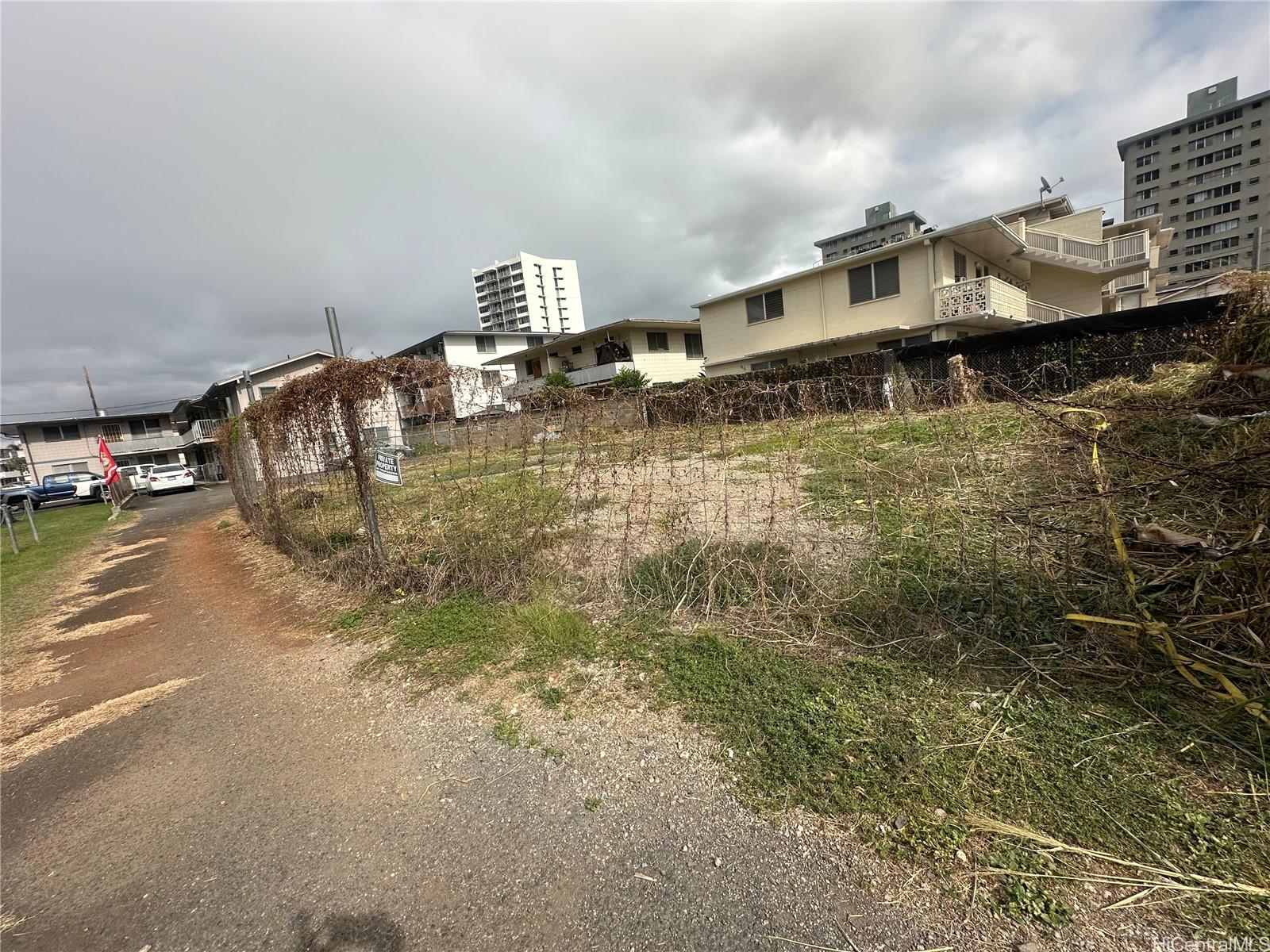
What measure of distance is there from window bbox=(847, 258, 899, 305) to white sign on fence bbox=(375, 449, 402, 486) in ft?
59.7

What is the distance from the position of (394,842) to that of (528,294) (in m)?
97.9

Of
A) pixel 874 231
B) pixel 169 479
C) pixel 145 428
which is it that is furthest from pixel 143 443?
pixel 874 231

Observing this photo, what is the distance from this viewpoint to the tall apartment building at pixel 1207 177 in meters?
50.2

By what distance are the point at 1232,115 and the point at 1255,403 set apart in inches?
3301

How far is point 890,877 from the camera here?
170 cm

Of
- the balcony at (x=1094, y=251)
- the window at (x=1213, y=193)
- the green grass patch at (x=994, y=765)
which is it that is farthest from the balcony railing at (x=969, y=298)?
the window at (x=1213, y=193)

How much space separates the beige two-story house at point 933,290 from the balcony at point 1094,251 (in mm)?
47

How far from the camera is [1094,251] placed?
826 inches

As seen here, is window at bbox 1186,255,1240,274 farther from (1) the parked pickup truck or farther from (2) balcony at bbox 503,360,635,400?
(1) the parked pickup truck

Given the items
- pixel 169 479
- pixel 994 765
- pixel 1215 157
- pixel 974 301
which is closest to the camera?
pixel 994 765

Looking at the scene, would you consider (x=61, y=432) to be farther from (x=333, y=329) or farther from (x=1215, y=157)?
(x=1215, y=157)

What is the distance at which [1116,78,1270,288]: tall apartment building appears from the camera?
50.2 metres

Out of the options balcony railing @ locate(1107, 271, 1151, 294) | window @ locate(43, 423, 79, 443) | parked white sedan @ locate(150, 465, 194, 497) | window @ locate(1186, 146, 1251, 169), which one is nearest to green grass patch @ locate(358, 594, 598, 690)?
parked white sedan @ locate(150, 465, 194, 497)

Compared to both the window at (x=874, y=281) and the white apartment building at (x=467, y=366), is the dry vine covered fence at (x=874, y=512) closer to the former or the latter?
the white apartment building at (x=467, y=366)
